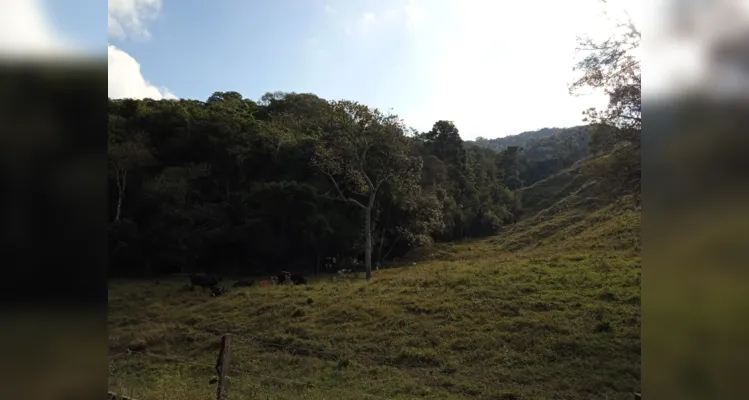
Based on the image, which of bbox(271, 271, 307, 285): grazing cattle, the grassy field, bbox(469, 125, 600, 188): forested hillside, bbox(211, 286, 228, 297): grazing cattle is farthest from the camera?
bbox(469, 125, 600, 188): forested hillside

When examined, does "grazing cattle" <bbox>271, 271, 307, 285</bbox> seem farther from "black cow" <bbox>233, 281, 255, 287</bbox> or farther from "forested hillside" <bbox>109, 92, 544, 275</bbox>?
"forested hillside" <bbox>109, 92, 544, 275</bbox>

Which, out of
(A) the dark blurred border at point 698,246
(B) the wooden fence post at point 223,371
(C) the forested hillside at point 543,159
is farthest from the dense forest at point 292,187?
(A) the dark blurred border at point 698,246

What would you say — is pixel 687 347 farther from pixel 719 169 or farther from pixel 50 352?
pixel 50 352

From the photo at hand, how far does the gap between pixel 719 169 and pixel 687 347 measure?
239 millimetres

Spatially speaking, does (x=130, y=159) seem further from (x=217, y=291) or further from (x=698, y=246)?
(x=698, y=246)

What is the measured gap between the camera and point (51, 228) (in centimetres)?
95

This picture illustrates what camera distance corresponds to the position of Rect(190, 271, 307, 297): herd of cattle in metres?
9.44

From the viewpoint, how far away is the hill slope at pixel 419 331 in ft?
15.6

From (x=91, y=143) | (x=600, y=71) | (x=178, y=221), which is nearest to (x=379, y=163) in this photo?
(x=178, y=221)

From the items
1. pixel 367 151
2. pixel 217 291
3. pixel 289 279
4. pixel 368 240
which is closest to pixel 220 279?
pixel 217 291

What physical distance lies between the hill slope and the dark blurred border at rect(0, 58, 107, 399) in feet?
10.7

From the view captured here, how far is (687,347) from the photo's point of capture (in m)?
0.63

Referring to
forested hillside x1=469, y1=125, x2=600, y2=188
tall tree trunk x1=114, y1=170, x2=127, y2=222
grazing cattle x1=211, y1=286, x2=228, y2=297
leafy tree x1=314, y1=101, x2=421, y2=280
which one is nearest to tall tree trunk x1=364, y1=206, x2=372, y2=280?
leafy tree x1=314, y1=101, x2=421, y2=280

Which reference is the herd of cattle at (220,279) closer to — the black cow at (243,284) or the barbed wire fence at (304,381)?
the black cow at (243,284)
